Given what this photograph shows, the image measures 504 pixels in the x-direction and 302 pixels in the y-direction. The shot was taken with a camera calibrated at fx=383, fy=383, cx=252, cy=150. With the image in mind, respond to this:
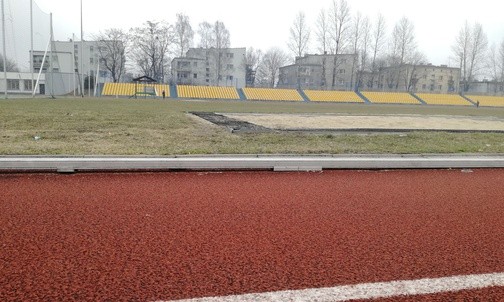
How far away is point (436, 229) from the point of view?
3588 millimetres

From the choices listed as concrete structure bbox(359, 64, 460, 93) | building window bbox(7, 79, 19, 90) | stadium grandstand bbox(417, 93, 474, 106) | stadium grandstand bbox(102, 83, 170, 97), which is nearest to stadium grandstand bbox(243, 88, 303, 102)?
stadium grandstand bbox(102, 83, 170, 97)

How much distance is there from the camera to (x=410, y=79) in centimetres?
7731

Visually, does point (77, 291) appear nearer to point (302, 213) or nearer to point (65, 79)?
point (302, 213)

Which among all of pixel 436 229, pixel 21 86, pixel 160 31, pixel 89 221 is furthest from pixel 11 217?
pixel 160 31

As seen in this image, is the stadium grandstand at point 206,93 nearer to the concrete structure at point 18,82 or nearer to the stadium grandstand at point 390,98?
the concrete structure at point 18,82

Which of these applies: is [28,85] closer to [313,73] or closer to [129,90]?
[129,90]

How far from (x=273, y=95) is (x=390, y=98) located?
61.3ft

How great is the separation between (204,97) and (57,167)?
47108mm

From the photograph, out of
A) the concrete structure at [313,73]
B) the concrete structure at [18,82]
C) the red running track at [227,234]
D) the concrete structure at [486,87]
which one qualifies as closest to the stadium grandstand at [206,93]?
the concrete structure at [18,82]

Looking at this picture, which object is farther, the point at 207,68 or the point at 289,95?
the point at 207,68

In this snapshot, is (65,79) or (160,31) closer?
(65,79)

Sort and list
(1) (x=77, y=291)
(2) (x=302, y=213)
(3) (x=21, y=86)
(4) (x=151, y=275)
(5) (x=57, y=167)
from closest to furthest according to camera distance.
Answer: (1) (x=77, y=291) < (4) (x=151, y=275) < (2) (x=302, y=213) < (5) (x=57, y=167) < (3) (x=21, y=86)

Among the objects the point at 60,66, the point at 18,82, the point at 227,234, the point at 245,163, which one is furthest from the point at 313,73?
the point at 227,234

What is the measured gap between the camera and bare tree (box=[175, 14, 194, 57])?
72.4m
